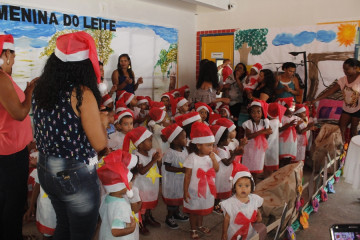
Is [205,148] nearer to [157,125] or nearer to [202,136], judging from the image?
[202,136]

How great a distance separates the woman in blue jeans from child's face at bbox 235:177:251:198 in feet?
4.22

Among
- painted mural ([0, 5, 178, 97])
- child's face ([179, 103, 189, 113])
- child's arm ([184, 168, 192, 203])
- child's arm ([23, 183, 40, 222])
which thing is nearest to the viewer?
child's arm ([23, 183, 40, 222])

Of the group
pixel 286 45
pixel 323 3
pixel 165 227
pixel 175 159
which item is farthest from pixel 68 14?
pixel 323 3

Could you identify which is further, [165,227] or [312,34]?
[312,34]

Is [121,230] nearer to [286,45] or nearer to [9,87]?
[9,87]

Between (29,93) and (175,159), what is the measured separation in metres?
1.57

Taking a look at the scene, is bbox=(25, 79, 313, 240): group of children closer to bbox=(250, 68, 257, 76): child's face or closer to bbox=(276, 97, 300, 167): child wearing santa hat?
bbox=(276, 97, 300, 167): child wearing santa hat

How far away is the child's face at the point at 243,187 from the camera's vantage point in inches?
107

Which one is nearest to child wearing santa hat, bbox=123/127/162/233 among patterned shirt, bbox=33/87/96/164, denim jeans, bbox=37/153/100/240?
denim jeans, bbox=37/153/100/240

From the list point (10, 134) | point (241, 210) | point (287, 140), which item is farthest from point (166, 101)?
point (10, 134)

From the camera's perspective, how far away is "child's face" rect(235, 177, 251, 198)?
8.91 ft

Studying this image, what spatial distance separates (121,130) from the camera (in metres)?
3.99

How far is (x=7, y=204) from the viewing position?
92.7 inches

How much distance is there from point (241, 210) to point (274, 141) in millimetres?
2186
